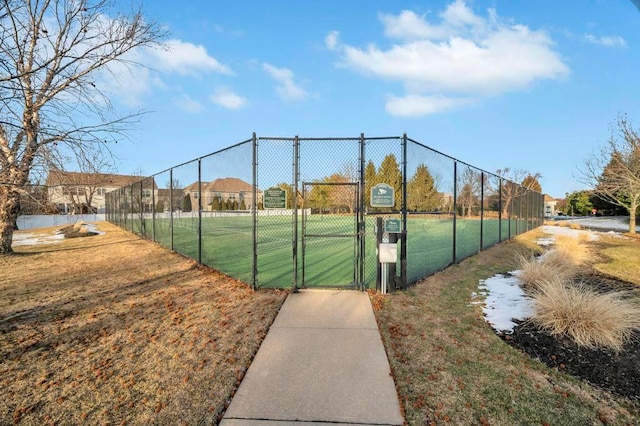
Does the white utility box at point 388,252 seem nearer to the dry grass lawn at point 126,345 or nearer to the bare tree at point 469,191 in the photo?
the dry grass lawn at point 126,345

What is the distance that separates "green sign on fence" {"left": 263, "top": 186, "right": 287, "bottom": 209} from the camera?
572 centimetres

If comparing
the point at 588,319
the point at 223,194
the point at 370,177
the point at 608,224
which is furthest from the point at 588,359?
the point at 608,224

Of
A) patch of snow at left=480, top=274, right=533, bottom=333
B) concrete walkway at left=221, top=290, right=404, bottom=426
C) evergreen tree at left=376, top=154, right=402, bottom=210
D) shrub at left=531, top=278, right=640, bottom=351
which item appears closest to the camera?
concrete walkway at left=221, top=290, right=404, bottom=426

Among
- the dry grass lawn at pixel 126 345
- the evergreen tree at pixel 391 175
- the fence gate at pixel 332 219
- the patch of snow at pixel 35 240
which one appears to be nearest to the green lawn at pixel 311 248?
the fence gate at pixel 332 219

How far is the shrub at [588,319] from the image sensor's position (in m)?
3.99

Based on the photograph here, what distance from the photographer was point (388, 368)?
3.38 m

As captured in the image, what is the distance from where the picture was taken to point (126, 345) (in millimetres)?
3910

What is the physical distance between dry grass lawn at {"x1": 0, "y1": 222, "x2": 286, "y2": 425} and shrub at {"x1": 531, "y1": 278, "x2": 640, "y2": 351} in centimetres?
387

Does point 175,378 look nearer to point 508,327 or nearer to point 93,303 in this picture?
point 93,303

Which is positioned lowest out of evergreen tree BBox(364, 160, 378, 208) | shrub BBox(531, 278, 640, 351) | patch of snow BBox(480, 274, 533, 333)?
patch of snow BBox(480, 274, 533, 333)

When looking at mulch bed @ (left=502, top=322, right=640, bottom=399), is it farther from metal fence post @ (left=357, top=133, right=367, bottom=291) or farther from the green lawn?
the green lawn

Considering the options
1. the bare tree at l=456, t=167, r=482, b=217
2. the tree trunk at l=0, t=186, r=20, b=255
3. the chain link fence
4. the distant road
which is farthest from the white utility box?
the distant road

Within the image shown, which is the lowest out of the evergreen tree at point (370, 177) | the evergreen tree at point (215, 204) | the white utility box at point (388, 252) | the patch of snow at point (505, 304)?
the patch of snow at point (505, 304)

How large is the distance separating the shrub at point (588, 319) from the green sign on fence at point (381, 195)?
106 inches
